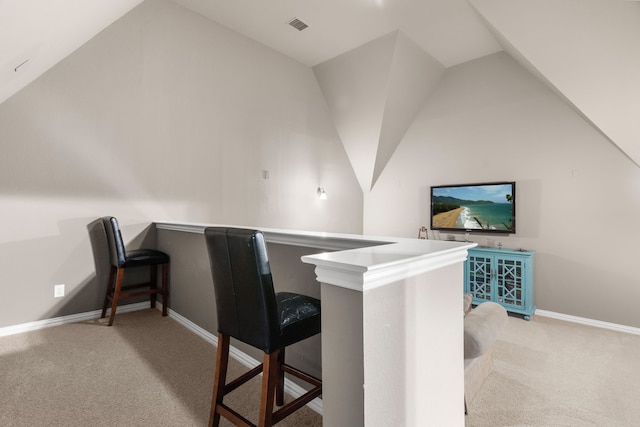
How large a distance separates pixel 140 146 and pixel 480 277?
4166 mm

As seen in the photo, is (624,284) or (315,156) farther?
(315,156)

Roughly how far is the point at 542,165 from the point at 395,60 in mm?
2194

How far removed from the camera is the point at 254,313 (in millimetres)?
1288

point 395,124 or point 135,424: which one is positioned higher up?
point 395,124

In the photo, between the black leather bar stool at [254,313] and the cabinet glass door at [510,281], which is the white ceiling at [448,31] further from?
the cabinet glass door at [510,281]

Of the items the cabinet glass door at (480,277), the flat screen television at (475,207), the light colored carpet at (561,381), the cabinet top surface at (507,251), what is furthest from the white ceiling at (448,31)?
the light colored carpet at (561,381)

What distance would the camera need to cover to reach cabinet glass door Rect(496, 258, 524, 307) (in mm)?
3508

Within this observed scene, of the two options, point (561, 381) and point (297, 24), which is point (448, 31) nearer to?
point (297, 24)

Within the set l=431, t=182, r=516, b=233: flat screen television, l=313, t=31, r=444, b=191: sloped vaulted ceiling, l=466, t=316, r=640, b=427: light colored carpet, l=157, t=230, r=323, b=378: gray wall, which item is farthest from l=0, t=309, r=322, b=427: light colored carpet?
l=313, t=31, r=444, b=191: sloped vaulted ceiling

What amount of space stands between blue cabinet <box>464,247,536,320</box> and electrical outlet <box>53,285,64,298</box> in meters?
4.32

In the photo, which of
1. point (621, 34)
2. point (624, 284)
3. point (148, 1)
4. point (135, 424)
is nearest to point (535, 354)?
point (624, 284)

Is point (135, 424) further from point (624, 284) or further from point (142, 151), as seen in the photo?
point (624, 284)

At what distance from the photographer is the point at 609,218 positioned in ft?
10.7

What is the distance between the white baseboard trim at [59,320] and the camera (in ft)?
8.84
